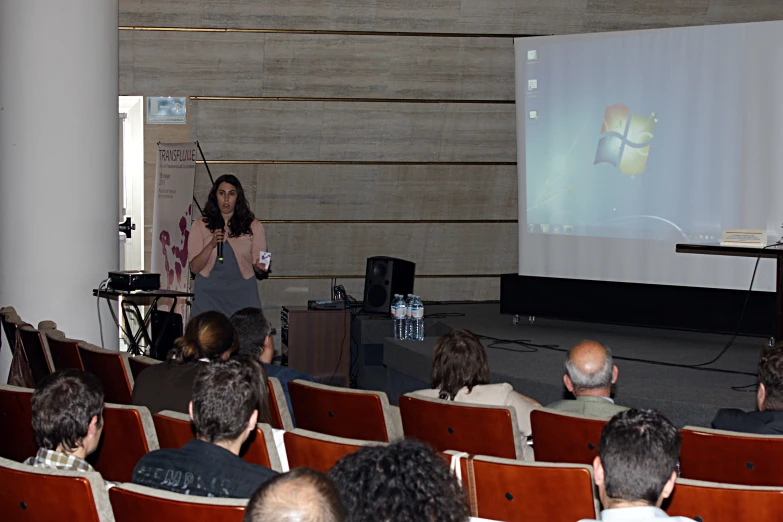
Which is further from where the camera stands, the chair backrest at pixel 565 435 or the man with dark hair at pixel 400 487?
the chair backrest at pixel 565 435

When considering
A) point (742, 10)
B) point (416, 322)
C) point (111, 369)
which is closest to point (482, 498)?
point (111, 369)

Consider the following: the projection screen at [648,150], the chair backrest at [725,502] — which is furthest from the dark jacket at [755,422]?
the projection screen at [648,150]

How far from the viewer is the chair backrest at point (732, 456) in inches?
110

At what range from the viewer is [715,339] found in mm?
7137

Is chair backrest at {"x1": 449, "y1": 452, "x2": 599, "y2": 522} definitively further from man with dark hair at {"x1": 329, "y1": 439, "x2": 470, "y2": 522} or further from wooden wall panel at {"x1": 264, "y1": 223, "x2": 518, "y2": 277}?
wooden wall panel at {"x1": 264, "y1": 223, "x2": 518, "y2": 277}

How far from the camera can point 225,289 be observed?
6621mm

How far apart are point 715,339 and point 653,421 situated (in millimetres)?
5406

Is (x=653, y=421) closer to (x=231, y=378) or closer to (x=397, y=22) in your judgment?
(x=231, y=378)

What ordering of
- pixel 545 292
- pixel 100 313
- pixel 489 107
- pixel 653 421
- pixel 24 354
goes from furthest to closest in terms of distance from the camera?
pixel 489 107 → pixel 545 292 → pixel 100 313 → pixel 24 354 → pixel 653 421

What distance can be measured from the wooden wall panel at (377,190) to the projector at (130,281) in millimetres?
2453

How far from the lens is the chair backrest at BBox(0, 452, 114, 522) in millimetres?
2039

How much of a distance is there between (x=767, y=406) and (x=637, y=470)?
1.48m

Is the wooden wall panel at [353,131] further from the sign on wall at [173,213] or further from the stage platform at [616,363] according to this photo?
the stage platform at [616,363]

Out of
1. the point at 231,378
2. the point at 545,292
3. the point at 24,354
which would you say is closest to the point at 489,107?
the point at 545,292
